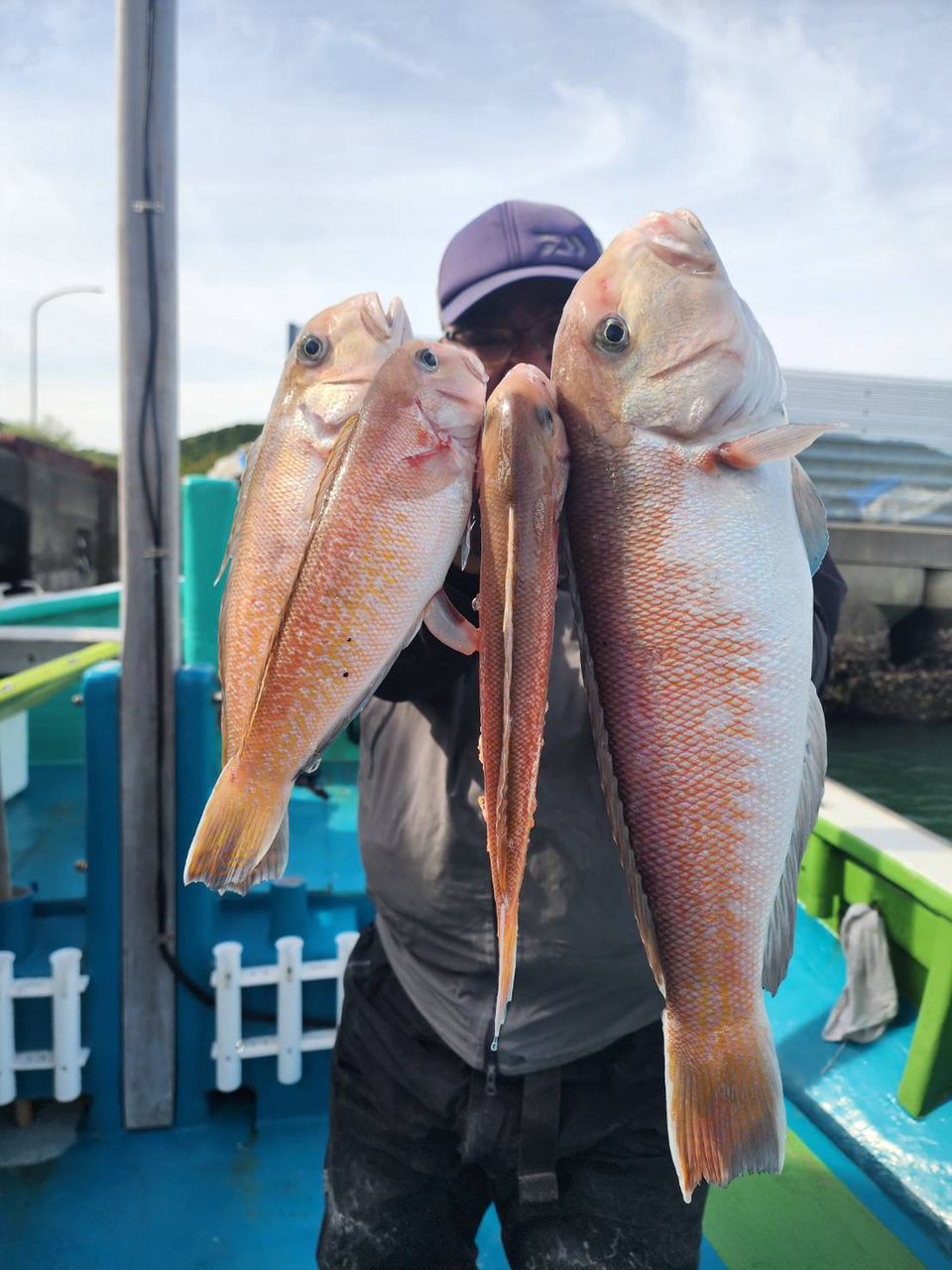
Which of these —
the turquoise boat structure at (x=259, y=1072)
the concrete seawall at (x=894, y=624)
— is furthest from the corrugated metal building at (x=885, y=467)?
the turquoise boat structure at (x=259, y=1072)

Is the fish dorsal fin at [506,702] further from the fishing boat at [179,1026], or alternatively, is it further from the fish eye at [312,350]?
the fishing boat at [179,1026]

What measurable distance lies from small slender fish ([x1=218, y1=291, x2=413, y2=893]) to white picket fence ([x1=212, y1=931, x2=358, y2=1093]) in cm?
222

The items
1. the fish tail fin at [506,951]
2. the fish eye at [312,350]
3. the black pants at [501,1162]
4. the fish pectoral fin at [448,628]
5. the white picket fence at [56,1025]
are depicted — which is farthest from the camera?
the white picket fence at [56,1025]

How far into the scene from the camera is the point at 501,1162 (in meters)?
1.77

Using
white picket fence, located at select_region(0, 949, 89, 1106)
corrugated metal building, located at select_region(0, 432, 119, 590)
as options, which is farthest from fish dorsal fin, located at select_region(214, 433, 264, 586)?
corrugated metal building, located at select_region(0, 432, 119, 590)

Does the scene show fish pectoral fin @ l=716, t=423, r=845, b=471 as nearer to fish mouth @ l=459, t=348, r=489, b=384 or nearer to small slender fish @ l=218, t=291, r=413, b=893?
fish mouth @ l=459, t=348, r=489, b=384

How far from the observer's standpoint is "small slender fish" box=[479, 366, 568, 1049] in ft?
3.50

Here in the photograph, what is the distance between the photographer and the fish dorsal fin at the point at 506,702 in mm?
1060

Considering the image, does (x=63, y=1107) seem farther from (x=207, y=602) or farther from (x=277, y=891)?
(x=207, y=602)

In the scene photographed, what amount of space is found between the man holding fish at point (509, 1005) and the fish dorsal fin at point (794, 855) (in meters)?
0.40

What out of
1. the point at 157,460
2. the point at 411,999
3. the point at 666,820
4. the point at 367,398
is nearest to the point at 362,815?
the point at 411,999

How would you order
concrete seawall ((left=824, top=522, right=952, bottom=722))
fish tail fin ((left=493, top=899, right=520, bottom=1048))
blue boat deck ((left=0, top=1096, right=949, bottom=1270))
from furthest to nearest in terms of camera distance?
concrete seawall ((left=824, top=522, right=952, bottom=722)), blue boat deck ((left=0, top=1096, right=949, bottom=1270)), fish tail fin ((left=493, top=899, right=520, bottom=1048))

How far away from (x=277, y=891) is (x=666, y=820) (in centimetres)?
272

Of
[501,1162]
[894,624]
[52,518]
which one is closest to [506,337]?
[501,1162]
